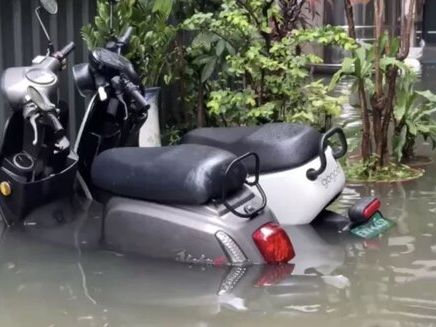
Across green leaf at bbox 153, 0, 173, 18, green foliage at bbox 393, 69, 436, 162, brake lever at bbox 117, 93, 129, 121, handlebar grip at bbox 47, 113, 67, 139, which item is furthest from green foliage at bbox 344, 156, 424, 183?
handlebar grip at bbox 47, 113, 67, 139

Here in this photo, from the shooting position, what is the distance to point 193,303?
4102 millimetres

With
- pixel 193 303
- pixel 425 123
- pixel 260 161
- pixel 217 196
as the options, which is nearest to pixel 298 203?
pixel 260 161

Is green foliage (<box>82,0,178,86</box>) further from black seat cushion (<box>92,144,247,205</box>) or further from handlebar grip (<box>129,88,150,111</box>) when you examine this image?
black seat cushion (<box>92,144,247,205</box>)

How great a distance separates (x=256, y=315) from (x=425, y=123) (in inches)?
154

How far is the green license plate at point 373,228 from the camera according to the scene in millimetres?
5129

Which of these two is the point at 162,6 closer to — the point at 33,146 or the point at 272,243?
the point at 33,146

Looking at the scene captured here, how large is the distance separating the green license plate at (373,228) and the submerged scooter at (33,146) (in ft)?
5.63

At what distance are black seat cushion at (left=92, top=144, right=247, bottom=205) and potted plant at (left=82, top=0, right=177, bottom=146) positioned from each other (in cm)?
165

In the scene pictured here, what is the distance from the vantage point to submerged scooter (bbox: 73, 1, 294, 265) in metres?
4.31

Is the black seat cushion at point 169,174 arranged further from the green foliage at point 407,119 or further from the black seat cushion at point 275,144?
the green foliage at point 407,119

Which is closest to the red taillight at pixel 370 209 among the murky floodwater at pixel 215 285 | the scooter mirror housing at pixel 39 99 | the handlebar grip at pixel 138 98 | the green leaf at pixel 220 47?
the murky floodwater at pixel 215 285

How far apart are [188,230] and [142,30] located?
2523mm

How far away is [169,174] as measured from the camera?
14.4 ft

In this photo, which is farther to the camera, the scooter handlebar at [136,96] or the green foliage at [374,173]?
the green foliage at [374,173]
